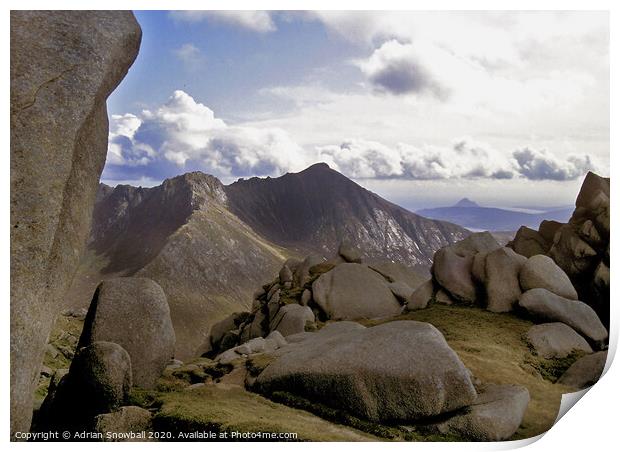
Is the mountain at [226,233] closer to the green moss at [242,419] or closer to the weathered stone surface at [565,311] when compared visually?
the weathered stone surface at [565,311]

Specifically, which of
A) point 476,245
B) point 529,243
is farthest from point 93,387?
point 529,243

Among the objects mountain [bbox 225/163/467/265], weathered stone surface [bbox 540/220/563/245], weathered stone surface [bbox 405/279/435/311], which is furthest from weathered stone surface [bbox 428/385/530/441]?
weathered stone surface [bbox 540/220/563/245]

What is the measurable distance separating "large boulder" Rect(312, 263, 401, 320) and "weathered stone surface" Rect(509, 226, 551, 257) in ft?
21.9

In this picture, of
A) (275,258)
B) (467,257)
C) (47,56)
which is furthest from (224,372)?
(275,258)

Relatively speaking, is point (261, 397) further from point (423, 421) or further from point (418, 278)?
point (418, 278)

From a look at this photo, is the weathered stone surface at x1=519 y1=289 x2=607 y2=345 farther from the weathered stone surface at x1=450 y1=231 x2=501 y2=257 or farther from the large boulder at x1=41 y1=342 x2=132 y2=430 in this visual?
the large boulder at x1=41 y1=342 x2=132 y2=430

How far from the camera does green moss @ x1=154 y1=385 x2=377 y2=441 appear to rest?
1073cm

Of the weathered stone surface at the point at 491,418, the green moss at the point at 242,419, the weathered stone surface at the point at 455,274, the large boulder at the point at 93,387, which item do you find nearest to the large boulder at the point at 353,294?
the weathered stone surface at the point at 455,274

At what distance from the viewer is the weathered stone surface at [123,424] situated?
10.9 m

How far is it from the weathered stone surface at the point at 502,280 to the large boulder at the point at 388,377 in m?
8.78

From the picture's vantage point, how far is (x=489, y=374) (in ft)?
44.9

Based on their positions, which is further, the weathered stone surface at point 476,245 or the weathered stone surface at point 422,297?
the weathered stone surface at point 476,245

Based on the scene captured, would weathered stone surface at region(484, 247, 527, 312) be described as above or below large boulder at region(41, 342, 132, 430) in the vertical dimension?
above

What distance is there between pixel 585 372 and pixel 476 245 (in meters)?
10.2
